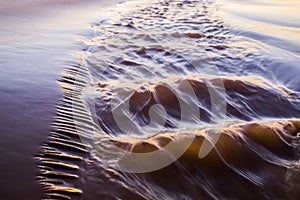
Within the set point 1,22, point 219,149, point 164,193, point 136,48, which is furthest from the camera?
point 1,22

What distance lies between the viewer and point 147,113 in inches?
84.7

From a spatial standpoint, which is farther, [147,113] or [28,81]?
[28,81]

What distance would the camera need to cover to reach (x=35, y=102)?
2.00 meters

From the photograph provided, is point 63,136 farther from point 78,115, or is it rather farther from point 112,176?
point 112,176

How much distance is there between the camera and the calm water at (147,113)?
1514 millimetres

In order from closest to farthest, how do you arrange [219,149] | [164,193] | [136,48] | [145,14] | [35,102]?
[164,193], [219,149], [35,102], [136,48], [145,14]

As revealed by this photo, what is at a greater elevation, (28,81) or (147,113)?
(28,81)

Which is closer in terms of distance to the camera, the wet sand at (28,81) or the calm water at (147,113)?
the wet sand at (28,81)

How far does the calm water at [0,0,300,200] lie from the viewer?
4.97 ft

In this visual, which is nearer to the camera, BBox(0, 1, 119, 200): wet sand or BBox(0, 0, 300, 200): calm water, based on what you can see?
BBox(0, 1, 119, 200): wet sand

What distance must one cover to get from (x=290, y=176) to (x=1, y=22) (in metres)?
3.68

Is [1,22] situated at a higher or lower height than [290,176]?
higher

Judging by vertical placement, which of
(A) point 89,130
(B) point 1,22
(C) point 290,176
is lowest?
(C) point 290,176

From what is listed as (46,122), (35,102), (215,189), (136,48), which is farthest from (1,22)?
(215,189)
